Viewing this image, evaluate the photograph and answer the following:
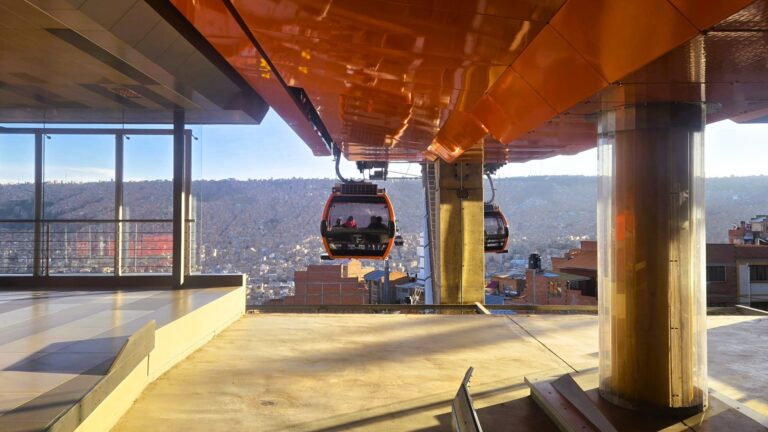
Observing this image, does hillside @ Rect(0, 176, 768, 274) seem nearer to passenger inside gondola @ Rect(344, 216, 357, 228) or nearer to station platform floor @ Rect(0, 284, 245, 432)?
station platform floor @ Rect(0, 284, 245, 432)

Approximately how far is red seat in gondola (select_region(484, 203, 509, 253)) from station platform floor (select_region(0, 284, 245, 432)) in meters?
7.34

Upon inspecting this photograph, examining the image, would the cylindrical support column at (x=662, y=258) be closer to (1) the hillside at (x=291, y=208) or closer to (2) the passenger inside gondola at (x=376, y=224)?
(1) the hillside at (x=291, y=208)

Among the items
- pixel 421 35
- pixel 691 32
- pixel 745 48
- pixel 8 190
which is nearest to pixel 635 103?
pixel 745 48

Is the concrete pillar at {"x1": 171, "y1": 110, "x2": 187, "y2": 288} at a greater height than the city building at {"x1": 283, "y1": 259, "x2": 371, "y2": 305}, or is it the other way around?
the concrete pillar at {"x1": 171, "y1": 110, "x2": 187, "y2": 288}

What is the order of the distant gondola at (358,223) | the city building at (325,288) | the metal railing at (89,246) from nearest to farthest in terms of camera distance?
the metal railing at (89,246) → the distant gondola at (358,223) → the city building at (325,288)

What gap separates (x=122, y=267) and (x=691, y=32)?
800 centimetres

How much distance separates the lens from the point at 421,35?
2951mm

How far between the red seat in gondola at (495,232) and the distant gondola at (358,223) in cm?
397

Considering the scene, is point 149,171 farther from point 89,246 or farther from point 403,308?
point 403,308

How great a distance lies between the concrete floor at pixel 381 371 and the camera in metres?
3.29

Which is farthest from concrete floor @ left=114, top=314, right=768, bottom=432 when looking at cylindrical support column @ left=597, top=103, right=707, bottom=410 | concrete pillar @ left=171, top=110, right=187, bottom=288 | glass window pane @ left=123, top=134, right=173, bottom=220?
glass window pane @ left=123, top=134, right=173, bottom=220

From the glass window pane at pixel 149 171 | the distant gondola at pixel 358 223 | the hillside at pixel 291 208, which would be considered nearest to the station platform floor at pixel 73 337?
the glass window pane at pixel 149 171

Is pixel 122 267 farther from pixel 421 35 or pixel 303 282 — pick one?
pixel 303 282

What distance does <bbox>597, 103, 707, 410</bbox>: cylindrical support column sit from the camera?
309cm
